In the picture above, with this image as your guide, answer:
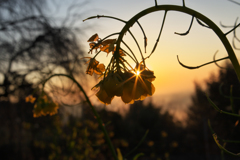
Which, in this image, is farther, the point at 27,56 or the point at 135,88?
the point at 27,56

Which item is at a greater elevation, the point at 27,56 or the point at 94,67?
the point at 27,56

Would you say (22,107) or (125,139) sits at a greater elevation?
(22,107)

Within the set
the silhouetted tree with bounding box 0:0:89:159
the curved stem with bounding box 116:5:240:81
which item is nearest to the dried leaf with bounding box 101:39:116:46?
the curved stem with bounding box 116:5:240:81

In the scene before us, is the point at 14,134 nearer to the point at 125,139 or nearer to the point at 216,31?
the point at 125,139

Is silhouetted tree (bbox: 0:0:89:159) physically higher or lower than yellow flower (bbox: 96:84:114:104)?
higher

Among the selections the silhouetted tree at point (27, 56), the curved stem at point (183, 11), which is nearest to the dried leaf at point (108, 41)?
the curved stem at point (183, 11)

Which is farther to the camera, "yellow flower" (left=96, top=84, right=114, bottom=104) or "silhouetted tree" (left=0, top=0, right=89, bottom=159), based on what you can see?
"silhouetted tree" (left=0, top=0, right=89, bottom=159)

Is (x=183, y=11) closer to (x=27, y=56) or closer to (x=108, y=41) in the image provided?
(x=108, y=41)

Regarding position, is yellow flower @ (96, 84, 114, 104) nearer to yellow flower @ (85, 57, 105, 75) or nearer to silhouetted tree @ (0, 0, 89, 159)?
yellow flower @ (85, 57, 105, 75)

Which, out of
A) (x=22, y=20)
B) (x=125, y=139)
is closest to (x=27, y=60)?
(x=22, y=20)

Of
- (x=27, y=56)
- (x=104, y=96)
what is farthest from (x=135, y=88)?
(x=27, y=56)

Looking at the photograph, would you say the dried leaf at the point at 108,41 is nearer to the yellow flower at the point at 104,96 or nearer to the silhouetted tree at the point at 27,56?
the yellow flower at the point at 104,96
